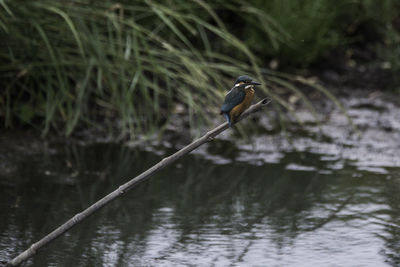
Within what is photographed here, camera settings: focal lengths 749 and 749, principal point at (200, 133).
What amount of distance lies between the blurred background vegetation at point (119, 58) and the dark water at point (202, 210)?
10.3 inches

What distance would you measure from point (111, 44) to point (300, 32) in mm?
2391

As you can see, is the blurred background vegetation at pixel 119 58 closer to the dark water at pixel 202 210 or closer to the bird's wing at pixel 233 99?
the dark water at pixel 202 210

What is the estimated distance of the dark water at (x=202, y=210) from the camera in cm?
262

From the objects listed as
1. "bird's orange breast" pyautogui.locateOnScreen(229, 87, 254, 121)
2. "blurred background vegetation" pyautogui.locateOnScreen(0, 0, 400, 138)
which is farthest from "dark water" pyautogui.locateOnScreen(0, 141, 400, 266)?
"bird's orange breast" pyautogui.locateOnScreen(229, 87, 254, 121)

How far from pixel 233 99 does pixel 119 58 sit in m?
1.80

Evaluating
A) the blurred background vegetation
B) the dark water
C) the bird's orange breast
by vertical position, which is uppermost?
the blurred background vegetation

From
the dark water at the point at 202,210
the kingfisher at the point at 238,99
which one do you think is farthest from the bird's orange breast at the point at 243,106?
the dark water at the point at 202,210

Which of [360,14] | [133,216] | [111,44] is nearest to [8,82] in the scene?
[111,44]

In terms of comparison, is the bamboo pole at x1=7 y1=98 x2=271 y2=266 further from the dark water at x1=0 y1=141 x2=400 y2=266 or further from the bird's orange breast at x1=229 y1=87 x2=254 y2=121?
the dark water at x1=0 y1=141 x2=400 y2=266

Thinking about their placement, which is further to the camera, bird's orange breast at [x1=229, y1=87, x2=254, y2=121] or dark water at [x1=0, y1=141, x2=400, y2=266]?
dark water at [x1=0, y1=141, x2=400, y2=266]

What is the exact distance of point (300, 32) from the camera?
5.90 meters

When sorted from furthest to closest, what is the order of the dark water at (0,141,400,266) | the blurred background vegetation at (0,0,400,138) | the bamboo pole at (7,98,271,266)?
1. the blurred background vegetation at (0,0,400,138)
2. the dark water at (0,141,400,266)
3. the bamboo pole at (7,98,271,266)

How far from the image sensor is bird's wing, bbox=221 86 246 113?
222 cm

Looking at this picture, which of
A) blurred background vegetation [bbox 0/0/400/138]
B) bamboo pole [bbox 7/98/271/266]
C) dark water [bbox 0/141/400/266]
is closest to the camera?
bamboo pole [bbox 7/98/271/266]
